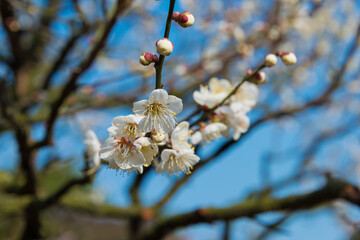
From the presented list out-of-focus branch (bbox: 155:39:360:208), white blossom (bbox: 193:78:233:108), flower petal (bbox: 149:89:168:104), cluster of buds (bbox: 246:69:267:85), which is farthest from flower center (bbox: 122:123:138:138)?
out-of-focus branch (bbox: 155:39:360:208)

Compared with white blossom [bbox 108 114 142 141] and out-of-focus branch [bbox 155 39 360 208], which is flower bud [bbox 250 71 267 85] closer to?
white blossom [bbox 108 114 142 141]

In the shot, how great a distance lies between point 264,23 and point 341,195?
258 cm

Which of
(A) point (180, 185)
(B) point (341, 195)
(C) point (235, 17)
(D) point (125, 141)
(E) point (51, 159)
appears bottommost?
(B) point (341, 195)

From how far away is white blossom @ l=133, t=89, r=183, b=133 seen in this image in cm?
88

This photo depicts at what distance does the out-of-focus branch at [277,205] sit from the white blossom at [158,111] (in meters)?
1.04

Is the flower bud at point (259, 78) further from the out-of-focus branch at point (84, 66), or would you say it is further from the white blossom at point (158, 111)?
the out-of-focus branch at point (84, 66)

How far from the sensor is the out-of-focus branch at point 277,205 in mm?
1627

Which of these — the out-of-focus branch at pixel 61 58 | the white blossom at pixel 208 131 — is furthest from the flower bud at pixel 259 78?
the out-of-focus branch at pixel 61 58

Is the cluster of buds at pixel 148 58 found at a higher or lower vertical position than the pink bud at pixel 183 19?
lower

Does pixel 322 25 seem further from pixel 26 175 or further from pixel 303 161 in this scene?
pixel 26 175

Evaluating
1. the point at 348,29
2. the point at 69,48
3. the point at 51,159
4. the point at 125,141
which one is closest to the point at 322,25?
the point at 348,29

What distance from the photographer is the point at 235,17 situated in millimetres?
4449

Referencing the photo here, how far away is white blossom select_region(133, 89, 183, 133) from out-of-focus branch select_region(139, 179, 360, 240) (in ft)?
3.41

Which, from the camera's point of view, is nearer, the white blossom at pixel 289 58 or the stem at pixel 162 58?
the stem at pixel 162 58
